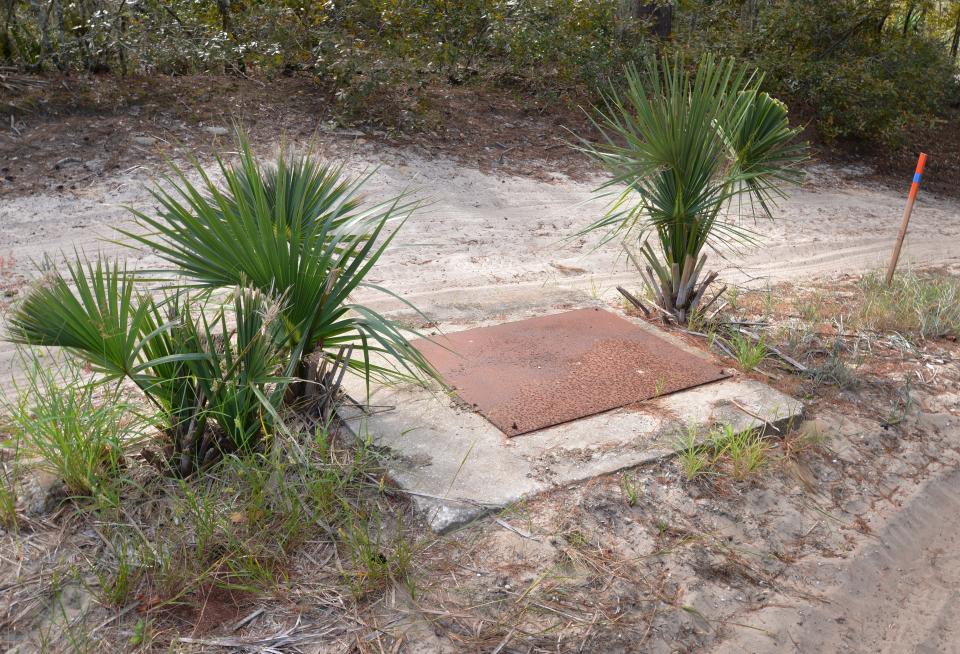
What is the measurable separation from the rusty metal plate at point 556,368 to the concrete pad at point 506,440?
69 millimetres

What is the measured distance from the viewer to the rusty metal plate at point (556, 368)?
336cm

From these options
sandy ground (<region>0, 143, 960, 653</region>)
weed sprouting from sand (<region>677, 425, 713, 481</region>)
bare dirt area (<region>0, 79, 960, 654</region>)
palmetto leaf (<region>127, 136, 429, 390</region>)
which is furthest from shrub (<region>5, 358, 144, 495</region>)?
weed sprouting from sand (<region>677, 425, 713, 481</region>)

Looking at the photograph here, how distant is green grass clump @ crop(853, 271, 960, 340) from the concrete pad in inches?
59.1

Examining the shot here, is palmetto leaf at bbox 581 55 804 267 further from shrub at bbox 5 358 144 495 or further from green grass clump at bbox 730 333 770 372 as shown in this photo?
shrub at bbox 5 358 144 495

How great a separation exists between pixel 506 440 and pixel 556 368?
71 cm

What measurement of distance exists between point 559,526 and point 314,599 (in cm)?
85

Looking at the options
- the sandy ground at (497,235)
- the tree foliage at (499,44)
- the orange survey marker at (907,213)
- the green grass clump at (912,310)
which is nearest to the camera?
the green grass clump at (912,310)

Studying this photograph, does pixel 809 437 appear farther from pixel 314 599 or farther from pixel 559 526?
pixel 314 599

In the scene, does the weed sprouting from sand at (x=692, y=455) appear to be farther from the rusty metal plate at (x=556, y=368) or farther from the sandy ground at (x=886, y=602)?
the sandy ground at (x=886, y=602)

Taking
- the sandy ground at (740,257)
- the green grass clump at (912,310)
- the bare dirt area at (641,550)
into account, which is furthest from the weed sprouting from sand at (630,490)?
the green grass clump at (912,310)

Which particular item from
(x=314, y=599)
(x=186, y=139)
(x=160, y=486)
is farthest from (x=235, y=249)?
(x=186, y=139)

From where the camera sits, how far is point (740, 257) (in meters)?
6.45

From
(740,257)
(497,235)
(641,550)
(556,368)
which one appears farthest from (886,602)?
(497,235)

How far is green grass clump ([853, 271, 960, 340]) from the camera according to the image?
4602 millimetres
